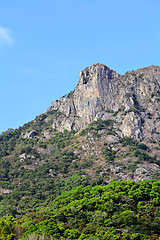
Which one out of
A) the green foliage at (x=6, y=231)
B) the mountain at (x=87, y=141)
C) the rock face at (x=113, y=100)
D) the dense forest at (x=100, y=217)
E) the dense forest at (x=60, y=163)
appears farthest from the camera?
the rock face at (x=113, y=100)

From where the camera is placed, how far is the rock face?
462 ft

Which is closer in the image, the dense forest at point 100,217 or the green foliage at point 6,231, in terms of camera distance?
the green foliage at point 6,231

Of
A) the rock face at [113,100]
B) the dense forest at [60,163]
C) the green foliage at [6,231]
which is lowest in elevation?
the green foliage at [6,231]

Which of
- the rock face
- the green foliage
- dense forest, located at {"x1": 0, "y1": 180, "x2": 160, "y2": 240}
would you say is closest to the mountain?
the rock face

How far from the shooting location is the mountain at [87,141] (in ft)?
378

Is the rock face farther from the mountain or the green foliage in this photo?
the green foliage

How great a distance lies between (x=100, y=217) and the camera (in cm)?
7050

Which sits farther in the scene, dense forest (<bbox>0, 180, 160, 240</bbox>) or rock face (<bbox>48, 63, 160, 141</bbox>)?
rock face (<bbox>48, 63, 160, 141</bbox>)

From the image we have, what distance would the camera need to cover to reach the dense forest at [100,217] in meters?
62.0

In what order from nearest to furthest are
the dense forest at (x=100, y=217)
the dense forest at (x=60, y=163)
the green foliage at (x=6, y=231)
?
1. the green foliage at (x=6, y=231)
2. the dense forest at (x=100, y=217)
3. the dense forest at (x=60, y=163)

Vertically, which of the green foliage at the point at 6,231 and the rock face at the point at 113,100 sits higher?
the rock face at the point at 113,100

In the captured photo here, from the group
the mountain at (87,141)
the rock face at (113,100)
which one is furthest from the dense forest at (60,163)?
the rock face at (113,100)

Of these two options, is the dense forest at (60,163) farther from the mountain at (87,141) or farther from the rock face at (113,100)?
the rock face at (113,100)

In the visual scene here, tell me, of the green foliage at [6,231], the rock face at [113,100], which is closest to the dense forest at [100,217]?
the green foliage at [6,231]
